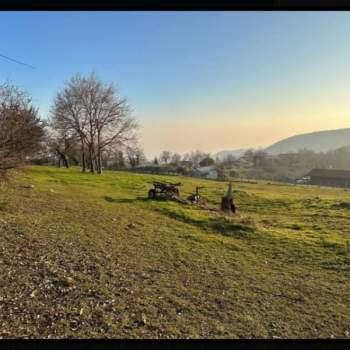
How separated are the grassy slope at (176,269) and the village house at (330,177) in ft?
1.24

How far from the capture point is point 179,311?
7.08ft

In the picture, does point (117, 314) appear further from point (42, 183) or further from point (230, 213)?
point (42, 183)

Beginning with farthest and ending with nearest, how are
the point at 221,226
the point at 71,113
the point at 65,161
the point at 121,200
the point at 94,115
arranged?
the point at 121,200, the point at 65,161, the point at 221,226, the point at 94,115, the point at 71,113

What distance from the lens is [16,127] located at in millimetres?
4652

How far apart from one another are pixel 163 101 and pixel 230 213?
3.77 meters

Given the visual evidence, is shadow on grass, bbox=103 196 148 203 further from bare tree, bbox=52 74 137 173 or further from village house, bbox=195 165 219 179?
village house, bbox=195 165 219 179

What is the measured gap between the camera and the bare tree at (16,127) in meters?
4.45

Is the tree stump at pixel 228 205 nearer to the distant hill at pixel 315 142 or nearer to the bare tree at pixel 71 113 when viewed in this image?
the bare tree at pixel 71 113

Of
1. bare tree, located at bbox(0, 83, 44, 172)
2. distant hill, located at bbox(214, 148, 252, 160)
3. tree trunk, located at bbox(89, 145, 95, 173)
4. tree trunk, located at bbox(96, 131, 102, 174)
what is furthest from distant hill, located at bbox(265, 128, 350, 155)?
tree trunk, located at bbox(89, 145, 95, 173)

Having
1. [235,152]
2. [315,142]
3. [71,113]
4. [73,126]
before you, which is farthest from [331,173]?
[73,126]

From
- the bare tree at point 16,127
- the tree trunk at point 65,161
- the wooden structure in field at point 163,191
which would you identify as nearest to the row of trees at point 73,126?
the bare tree at point 16,127

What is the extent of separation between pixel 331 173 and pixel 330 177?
0.10 meters

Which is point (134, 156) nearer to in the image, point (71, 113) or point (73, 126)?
point (71, 113)
